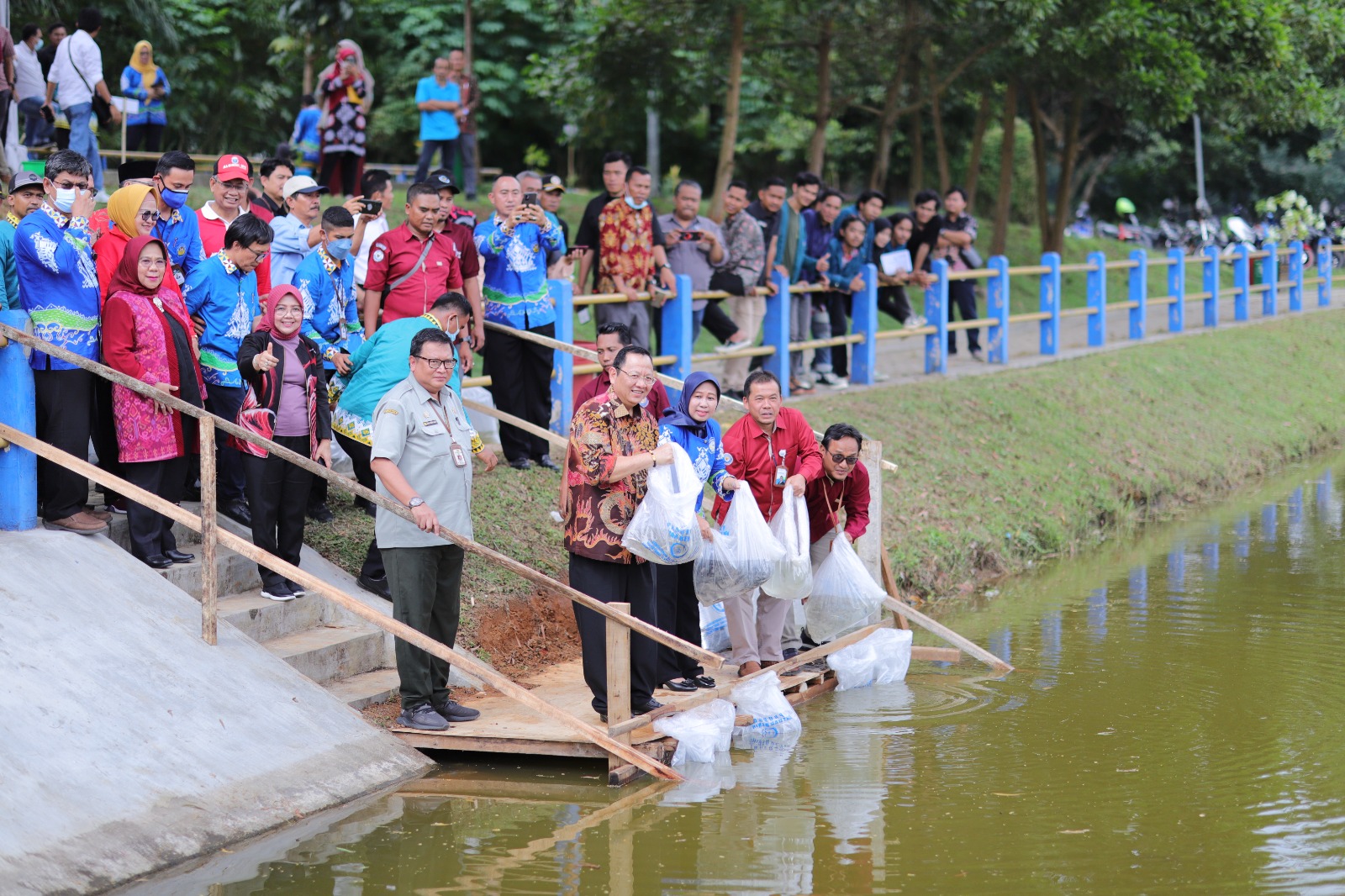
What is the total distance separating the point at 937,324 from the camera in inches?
576

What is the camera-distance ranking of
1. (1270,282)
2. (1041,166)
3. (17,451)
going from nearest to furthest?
1. (17,451)
2. (1270,282)
3. (1041,166)

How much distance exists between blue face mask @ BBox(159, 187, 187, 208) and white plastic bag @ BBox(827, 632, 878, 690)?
3.88 metres

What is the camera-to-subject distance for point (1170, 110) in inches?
809

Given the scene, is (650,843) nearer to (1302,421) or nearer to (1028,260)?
(1302,421)

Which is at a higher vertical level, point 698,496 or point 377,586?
point 698,496

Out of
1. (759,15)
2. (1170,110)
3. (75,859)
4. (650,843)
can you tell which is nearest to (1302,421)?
(1170,110)

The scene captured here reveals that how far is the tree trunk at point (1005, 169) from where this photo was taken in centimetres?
2303

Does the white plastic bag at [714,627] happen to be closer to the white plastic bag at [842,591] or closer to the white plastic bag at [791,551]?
the white plastic bag at [842,591]

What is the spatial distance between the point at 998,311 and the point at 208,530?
36.7 feet

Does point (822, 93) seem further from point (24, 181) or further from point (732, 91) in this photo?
point (24, 181)

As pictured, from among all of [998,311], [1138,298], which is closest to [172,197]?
[998,311]

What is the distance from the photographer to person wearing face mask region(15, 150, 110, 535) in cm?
651

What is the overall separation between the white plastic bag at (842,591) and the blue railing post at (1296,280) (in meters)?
18.4

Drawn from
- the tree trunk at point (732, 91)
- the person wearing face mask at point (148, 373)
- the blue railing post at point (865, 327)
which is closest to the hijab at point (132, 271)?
the person wearing face mask at point (148, 373)
